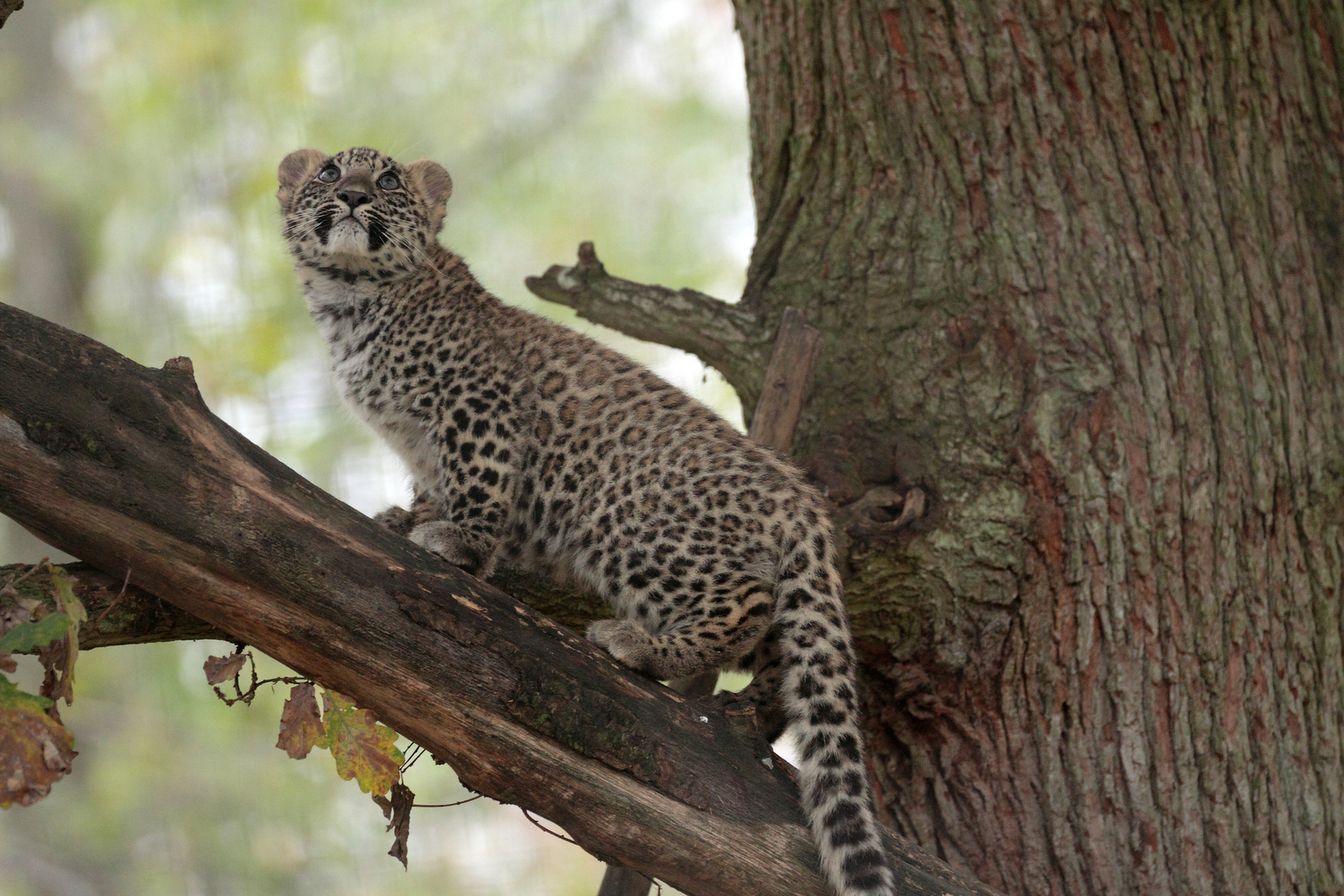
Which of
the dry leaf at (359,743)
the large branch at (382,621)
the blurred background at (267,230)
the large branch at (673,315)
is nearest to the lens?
the large branch at (382,621)

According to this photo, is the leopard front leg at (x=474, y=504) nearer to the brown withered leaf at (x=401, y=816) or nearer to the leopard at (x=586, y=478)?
the leopard at (x=586, y=478)

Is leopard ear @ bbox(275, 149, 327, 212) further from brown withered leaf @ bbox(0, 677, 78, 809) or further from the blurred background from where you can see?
the blurred background

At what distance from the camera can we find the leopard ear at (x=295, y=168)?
20.9 feet

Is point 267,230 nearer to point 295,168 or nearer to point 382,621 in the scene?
point 295,168

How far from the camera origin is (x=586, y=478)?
5410 mm

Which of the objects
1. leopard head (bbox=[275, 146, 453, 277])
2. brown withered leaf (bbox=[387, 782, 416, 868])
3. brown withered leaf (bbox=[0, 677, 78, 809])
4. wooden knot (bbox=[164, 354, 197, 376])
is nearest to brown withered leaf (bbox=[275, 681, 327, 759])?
A: brown withered leaf (bbox=[387, 782, 416, 868])

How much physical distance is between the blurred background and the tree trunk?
6557 millimetres

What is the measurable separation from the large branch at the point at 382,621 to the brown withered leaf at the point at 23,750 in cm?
48

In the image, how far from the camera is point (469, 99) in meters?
14.8

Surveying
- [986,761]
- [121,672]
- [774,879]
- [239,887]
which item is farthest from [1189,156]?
[121,672]

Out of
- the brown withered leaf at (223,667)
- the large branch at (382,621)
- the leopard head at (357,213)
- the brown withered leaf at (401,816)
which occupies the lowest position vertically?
the brown withered leaf at (401,816)

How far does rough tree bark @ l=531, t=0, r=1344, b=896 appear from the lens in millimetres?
5062

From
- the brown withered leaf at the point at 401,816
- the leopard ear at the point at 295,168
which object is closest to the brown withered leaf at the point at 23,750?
the brown withered leaf at the point at 401,816

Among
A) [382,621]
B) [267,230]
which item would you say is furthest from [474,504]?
[267,230]
